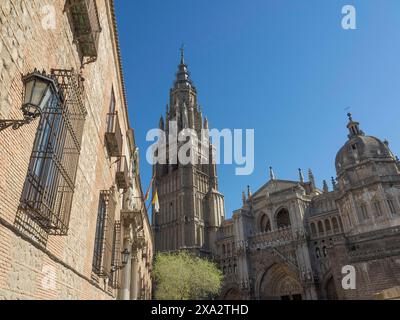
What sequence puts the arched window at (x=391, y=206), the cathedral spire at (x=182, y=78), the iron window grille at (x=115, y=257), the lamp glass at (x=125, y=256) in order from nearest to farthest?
the iron window grille at (x=115, y=257) → the lamp glass at (x=125, y=256) → the arched window at (x=391, y=206) → the cathedral spire at (x=182, y=78)

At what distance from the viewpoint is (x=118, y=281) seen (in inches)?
443

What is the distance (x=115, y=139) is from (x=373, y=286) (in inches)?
632

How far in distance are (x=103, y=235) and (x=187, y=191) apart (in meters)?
37.4

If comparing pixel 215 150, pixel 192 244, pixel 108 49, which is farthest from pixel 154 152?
pixel 108 49

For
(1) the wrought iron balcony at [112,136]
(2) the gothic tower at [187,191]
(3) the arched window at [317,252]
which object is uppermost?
(2) the gothic tower at [187,191]

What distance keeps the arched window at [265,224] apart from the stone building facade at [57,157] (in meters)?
33.5

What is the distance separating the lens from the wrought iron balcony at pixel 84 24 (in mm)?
5713

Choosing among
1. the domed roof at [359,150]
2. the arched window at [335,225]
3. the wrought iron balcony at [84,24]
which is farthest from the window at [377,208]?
the wrought iron balcony at [84,24]

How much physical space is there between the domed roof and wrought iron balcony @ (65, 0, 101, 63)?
25.3 metres

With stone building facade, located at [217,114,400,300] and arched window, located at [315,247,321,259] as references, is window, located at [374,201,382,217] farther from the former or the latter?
arched window, located at [315,247,321,259]

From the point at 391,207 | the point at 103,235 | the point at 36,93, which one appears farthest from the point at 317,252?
the point at 36,93

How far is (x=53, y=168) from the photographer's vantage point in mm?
4688

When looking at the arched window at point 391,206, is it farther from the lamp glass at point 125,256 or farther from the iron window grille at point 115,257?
the iron window grille at point 115,257
